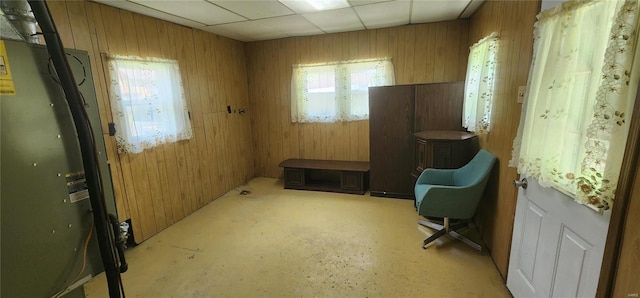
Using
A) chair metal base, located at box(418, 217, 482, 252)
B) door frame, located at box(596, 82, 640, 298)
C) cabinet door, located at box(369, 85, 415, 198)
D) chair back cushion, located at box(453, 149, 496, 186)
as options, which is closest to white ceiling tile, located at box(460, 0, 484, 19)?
cabinet door, located at box(369, 85, 415, 198)

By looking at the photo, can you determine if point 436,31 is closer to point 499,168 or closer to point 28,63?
point 499,168

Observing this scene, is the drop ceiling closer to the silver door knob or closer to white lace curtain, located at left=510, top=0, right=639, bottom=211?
white lace curtain, located at left=510, top=0, right=639, bottom=211

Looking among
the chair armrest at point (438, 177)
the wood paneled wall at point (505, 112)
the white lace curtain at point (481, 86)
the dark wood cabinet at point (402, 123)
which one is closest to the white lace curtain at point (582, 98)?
the wood paneled wall at point (505, 112)

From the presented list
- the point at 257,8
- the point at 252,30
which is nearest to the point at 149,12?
the point at 257,8

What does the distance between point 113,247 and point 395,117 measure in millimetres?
3060

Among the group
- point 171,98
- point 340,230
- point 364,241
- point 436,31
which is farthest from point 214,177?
point 436,31

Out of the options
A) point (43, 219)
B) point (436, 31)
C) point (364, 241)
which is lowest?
point (364, 241)

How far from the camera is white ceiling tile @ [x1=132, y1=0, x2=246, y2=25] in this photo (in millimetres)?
2445

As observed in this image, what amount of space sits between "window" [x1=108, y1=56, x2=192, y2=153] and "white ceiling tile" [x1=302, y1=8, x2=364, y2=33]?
5.66 ft

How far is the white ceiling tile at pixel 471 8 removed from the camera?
2.79 m

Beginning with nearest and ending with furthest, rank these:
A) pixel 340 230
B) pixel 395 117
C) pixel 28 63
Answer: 1. pixel 28 63
2. pixel 340 230
3. pixel 395 117

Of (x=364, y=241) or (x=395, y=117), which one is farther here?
(x=395, y=117)

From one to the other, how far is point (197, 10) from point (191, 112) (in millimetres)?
1243

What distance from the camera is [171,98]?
119 inches
